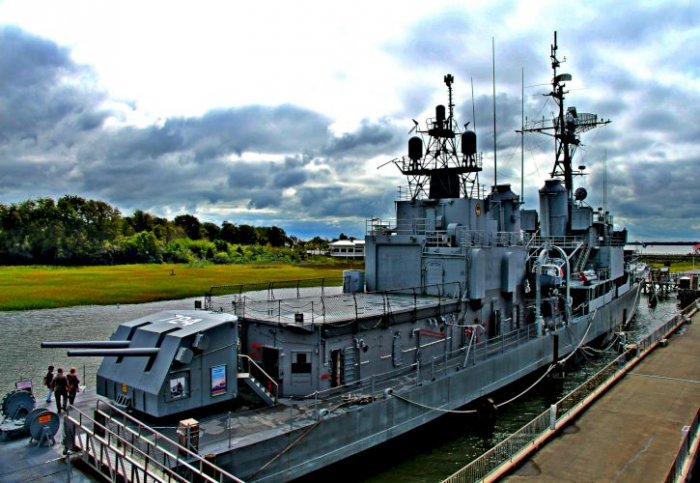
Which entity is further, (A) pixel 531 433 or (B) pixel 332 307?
(B) pixel 332 307

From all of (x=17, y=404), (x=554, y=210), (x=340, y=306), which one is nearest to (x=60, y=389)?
(x=17, y=404)

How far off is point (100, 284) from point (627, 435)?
58.7m


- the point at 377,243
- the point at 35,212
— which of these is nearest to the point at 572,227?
the point at 377,243

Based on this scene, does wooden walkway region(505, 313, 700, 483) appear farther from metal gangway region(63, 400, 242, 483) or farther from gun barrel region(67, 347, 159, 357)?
gun barrel region(67, 347, 159, 357)

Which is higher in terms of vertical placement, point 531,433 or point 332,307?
point 332,307

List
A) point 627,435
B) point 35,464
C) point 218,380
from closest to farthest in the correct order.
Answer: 1. point 35,464
2. point 218,380
3. point 627,435

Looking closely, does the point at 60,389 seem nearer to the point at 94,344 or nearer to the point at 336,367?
the point at 94,344

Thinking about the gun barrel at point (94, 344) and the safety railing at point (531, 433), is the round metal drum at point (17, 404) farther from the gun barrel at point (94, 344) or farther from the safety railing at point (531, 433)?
the safety railing at point (531, 433)

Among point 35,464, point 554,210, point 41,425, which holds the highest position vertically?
point 554,210

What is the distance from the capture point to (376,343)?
17.8 metres

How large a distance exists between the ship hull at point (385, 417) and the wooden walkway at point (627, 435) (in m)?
4.23

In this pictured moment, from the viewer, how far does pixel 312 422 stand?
1390 centimetres

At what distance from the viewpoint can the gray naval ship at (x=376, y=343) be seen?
1340 cm

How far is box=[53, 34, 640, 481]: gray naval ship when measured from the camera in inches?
527
